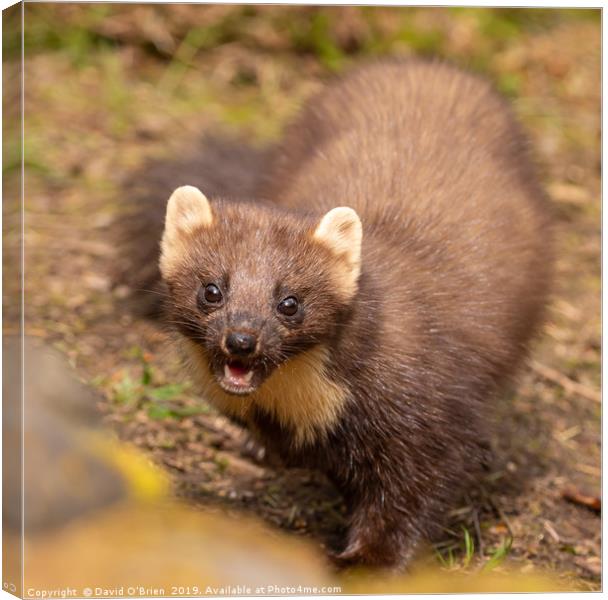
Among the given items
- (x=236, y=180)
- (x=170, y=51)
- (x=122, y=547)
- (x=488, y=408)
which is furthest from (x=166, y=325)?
(x=170, y=51)

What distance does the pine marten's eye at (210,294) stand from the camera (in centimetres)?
455

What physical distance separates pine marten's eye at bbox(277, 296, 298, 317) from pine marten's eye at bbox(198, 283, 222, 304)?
249mm

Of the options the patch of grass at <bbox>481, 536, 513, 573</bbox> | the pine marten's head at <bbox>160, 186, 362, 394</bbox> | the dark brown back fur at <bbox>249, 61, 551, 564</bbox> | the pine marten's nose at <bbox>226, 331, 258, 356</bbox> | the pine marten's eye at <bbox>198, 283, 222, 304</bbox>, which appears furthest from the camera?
the patch of grass at <bbox>481, 536, 513, 573</bbox>

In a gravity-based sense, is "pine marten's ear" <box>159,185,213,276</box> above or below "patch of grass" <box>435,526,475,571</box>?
above

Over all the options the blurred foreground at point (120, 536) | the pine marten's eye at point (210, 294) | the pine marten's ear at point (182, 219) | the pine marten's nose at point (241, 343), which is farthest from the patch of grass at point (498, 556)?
the pine marten's ear at point (182, 219)

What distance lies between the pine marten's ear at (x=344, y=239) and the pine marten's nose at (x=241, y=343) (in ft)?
2.00

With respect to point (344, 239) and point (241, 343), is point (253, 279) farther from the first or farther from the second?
point (344, 239)

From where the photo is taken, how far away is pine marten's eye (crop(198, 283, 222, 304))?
14.9 ft

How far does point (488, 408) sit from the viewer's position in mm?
5594

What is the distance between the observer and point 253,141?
8.46 m

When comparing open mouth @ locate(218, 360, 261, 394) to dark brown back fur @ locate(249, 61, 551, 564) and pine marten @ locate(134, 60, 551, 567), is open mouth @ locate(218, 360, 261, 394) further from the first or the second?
dark brown back fur @ locate(249, 61, 551, 564)

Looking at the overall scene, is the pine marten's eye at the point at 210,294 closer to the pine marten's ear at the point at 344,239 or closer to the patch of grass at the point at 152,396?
the pine marten's ear at the point at 344,239

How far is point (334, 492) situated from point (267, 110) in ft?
14.0

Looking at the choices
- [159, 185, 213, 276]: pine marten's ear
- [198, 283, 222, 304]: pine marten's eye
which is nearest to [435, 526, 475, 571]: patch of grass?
[198, 283, 222, 304]: pine marten's eye
